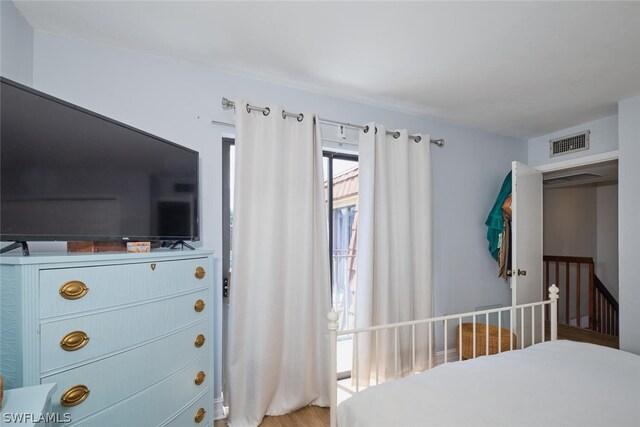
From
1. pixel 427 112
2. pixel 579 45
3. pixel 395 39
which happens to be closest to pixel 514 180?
pixel 427 112

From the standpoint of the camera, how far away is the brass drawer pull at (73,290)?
1.01 metres

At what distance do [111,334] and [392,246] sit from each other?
6.43 ft

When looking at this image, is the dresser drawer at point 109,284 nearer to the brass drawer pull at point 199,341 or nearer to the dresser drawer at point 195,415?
the brass drawer pull at point 199,341

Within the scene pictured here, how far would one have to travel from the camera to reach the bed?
1.11 metres

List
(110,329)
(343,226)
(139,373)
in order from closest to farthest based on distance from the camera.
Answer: (110,329) → (139,373) → (343,226)

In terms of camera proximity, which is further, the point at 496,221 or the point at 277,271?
the point at 496,221

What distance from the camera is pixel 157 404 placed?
1.30 metres

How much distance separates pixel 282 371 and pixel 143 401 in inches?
40.0

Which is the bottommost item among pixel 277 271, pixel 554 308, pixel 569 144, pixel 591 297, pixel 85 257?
pixel 591 297

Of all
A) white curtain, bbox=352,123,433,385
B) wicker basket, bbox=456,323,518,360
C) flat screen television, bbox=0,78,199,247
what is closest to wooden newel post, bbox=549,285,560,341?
wicker basket, bbox=456,323,518,360

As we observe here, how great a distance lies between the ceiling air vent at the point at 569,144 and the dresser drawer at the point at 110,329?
368cm

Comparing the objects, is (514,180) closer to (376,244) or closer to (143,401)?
(376,244)

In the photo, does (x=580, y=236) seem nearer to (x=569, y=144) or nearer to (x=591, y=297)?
(x=591, y=297)

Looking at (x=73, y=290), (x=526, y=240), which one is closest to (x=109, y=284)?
(x=73, y=290)
